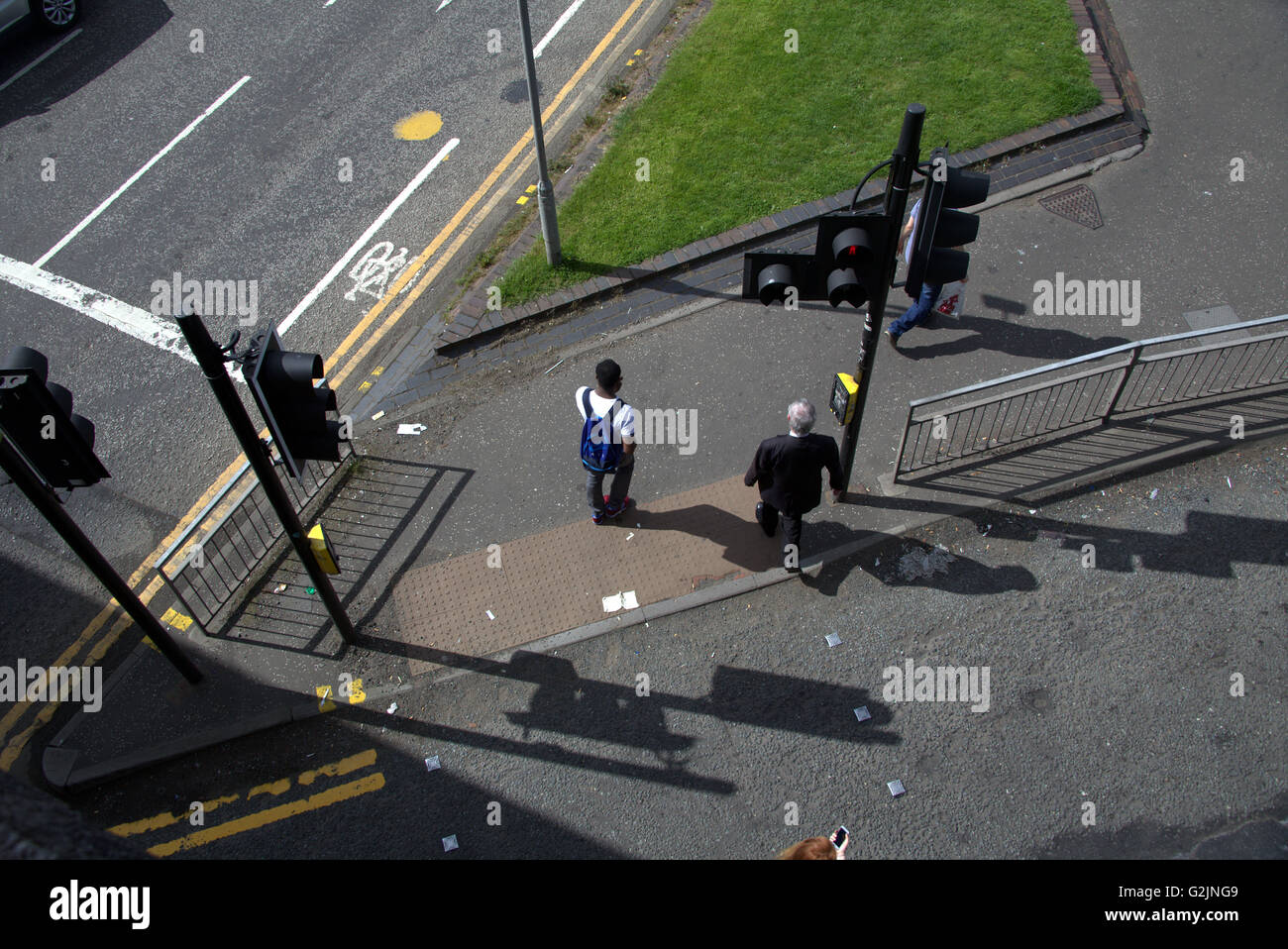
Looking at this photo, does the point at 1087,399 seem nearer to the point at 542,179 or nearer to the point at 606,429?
the point at 606,429

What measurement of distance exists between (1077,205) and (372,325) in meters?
8.38

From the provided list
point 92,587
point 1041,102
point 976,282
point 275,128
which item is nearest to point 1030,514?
Answer: point 976,282

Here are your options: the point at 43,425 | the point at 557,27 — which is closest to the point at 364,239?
the point at 557,27

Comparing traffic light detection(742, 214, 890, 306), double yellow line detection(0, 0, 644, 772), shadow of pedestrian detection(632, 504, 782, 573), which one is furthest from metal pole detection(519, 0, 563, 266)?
traffic light detection(742, 214, 890, 306)

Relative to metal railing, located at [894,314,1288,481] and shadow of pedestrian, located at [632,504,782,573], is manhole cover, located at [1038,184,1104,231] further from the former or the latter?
shadow of pedestrian, located at [632,504,782,573]

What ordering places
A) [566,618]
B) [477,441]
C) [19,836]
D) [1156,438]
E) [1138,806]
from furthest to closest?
[477,441]
[1156,438]
[566,618]
[1138,806]
[19,836]

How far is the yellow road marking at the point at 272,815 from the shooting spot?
7.02 meters

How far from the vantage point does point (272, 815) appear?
7.12 meters

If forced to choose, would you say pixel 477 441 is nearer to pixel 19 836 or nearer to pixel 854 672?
pixel 854 672

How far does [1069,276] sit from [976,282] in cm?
100

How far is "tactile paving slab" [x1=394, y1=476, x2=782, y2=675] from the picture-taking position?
8.16 metres

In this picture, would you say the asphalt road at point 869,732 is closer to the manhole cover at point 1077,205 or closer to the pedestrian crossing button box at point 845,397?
the pedestrian crossing button box at point 845,397

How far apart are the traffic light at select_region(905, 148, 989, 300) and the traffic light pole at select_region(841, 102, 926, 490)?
147 millimetres
